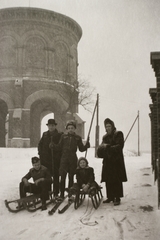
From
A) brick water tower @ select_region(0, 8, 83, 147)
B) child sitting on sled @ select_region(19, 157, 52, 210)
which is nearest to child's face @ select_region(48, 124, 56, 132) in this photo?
child sitting on sled @ select_region(19, 157, 52, 210)

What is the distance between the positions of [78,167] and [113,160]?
2.23 ft

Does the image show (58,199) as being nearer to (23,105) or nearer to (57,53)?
(23,105)

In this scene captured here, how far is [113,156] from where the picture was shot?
5.60 m

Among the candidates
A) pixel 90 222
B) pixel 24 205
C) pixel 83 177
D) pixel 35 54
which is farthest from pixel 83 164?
pixel 35 54

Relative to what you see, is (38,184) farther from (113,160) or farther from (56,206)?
(113,160)

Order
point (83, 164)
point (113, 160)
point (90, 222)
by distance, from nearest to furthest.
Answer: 1. point (90, 222)
2. point (113, 160)
3. point (83, 164)

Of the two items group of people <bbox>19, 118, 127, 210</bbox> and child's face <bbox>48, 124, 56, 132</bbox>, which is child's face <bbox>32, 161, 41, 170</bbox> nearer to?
group of people <bbox>19, 118, 127, 210</bbox>

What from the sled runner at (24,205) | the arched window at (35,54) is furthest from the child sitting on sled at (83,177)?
the arched window at (35,54)

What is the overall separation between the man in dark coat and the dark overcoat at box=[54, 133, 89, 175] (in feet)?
1.63

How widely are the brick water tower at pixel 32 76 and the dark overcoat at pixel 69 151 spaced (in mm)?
11689

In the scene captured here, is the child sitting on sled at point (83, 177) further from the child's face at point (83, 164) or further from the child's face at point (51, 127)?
the child's face at point (51, 127)

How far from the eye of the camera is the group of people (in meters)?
5.46

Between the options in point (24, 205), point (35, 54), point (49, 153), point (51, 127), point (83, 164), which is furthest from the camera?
point (35, 54)

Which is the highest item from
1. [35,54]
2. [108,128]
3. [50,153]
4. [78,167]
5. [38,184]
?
[35,54]
